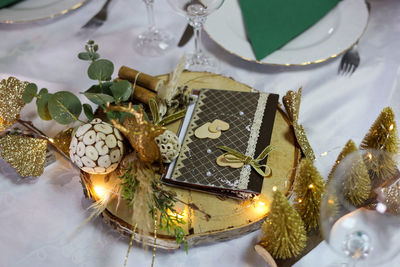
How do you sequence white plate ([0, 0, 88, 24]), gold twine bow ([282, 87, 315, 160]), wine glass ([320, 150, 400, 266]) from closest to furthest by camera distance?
wine glass ([320, 150, 400, 266]) → gold twine bow ([282, 87, 315, 160]) → white plate ([0, 0, 88, 24])

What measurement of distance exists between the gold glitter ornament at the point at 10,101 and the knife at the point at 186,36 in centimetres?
40

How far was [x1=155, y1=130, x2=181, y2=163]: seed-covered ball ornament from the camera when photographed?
743 mm

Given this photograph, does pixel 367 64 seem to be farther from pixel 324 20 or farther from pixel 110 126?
pixel 110 126

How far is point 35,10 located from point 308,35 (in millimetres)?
703

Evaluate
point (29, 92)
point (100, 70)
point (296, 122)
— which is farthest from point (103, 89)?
point (296, 122)

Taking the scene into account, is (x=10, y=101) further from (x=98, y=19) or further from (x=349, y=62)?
(x=349, y=62)

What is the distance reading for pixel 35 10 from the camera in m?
1.08

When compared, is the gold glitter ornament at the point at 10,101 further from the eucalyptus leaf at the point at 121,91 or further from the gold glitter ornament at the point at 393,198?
the gold glitter ornament at the point at 393,198

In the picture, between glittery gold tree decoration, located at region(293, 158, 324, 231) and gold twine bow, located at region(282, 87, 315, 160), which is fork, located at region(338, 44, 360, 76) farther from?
glittery gold tree decoration, located at region(293, 158, 324, 231)

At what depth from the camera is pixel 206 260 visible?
70 cm

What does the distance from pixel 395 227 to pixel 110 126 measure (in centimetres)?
48

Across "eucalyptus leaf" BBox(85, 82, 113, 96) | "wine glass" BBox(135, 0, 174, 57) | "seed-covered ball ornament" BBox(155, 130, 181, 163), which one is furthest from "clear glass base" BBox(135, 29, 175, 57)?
"seed-covered ball ornament" BBox(155, 130, 181, 163)

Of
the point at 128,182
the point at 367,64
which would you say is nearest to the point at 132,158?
the point at 128,182

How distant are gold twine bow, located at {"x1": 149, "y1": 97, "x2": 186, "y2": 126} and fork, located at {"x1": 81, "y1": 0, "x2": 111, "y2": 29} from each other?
41 cm
